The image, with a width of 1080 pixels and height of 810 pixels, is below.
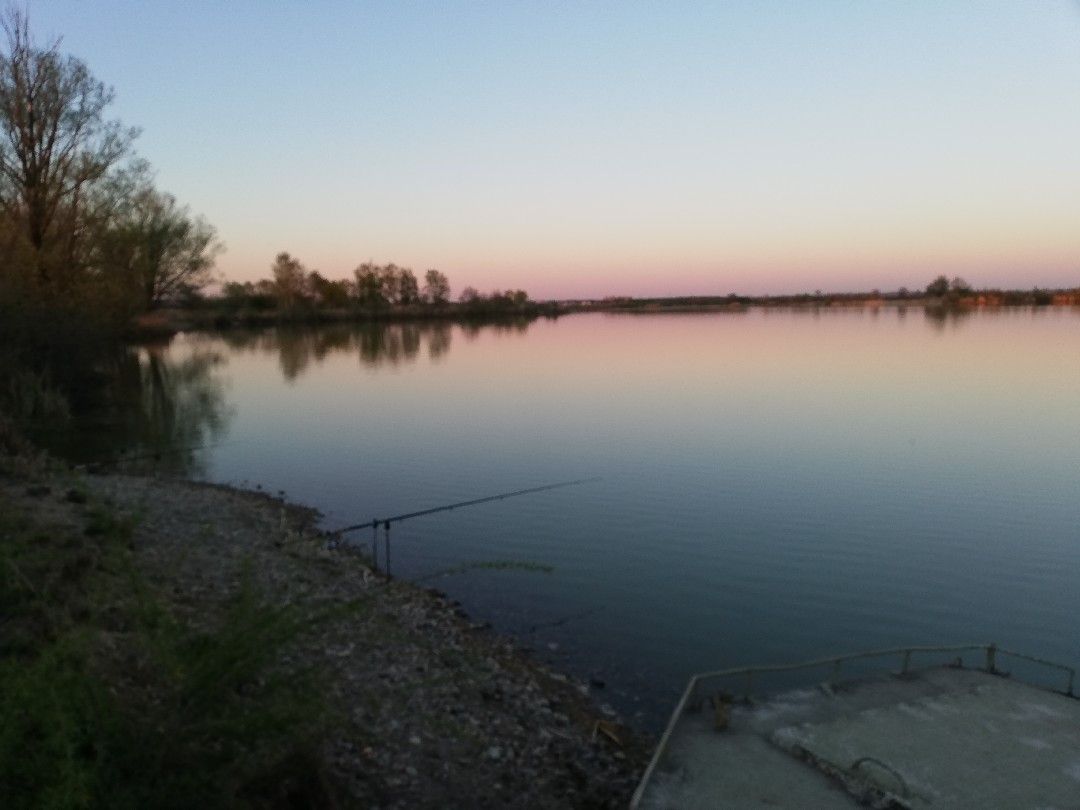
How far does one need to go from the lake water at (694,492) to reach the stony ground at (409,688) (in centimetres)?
110

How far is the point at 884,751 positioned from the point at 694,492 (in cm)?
1347

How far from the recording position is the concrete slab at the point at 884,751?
7234 mm

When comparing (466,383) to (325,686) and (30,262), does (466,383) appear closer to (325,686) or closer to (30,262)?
(30,262)

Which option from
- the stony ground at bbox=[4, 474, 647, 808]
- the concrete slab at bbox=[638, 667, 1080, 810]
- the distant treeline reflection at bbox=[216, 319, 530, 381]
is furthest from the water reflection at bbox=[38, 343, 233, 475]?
the concrete slab at bbox=[638, 667, 1080, 810]

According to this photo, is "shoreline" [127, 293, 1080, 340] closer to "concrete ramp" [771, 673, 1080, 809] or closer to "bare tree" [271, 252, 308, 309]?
"bare tree" [271, 252, 308, 309]

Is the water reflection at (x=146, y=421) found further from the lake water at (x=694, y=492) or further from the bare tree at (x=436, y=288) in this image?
the bare tree at (x=436, y=288)

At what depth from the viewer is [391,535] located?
59.5 feet

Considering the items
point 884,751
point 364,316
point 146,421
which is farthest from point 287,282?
point 884,751

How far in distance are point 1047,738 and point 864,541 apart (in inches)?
358

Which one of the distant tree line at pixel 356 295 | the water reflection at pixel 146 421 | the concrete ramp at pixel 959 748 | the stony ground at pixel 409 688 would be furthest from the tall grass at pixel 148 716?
the distant tree line at pixel 356 295

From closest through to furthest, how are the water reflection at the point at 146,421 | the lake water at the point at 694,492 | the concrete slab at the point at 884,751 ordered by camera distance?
the concrete slab at the point at 884,751 < the lake water at the point at 694,492 < the water reflection at the point at 146,421

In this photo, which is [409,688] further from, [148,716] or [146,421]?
[146,421]

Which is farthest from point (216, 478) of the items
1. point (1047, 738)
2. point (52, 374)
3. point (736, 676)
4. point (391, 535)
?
point (1047, 738)

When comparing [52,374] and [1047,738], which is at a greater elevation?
[52,374]
